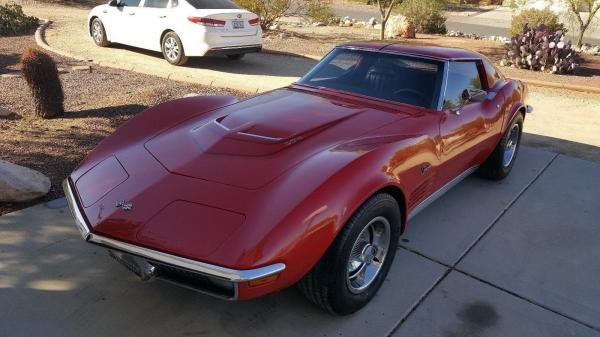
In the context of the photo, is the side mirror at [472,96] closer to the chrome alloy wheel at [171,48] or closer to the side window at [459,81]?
the side window at [459,81]

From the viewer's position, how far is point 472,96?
4.10 m

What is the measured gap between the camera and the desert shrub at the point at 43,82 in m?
5.60

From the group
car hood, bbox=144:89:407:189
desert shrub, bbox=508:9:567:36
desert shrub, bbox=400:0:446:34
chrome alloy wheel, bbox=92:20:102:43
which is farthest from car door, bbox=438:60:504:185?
desert shrub, bbox=400:0:446:34

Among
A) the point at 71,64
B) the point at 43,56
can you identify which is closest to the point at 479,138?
the point at 43,56

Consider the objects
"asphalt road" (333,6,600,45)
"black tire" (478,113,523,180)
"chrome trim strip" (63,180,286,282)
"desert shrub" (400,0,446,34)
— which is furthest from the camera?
"asphalt road" (333,6,600,45)

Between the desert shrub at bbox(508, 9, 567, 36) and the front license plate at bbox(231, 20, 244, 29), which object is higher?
the front license plate at bbox(231, 20, 244, 29)

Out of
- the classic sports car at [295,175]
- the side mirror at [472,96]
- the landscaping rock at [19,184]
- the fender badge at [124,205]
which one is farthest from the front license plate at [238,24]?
the fender badge at [124,205]

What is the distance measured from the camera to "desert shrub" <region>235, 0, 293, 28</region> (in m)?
13.9

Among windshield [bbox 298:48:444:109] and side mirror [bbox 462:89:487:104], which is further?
side mirror [bbox 462:89:487:104]

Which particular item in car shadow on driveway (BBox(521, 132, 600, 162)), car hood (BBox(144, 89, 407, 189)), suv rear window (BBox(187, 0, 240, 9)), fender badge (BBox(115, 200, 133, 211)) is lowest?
car shadow on driveway (BBox(521, 132, 600, 162))

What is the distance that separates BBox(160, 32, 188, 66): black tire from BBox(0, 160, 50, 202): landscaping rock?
605 centimetres

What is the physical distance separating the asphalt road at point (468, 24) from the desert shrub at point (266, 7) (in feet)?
21.5

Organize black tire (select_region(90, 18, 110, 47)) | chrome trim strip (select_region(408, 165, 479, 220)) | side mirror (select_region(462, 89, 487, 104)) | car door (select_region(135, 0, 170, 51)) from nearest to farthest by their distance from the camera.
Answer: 1. chrome trim strip (select_region(408, 165, 479, 220))
2. side mirror (select_region(462, 89, 487, 104))
3. car door (select_region(135, 0, 170, 51))
4. black tire (select_region(90, 18, 110, 47))

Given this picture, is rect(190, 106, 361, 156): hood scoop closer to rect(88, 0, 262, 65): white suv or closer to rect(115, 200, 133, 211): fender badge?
rect(115, 200, 133, 211): fender badge
